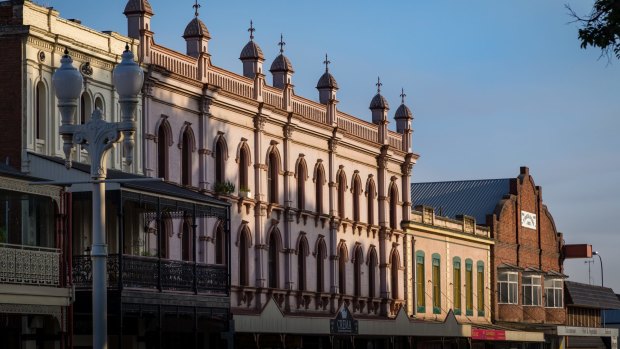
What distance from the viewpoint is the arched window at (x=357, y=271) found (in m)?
53.4

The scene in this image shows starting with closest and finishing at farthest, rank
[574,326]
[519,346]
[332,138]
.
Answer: [332,138], [519,346], [574,326]

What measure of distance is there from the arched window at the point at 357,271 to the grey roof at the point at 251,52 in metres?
10.6

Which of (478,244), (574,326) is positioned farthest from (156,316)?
(574,326)

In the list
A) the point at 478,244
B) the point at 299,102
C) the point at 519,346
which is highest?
the point at 299,102

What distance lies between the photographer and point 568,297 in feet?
260

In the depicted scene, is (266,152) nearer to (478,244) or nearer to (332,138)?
(332,138)

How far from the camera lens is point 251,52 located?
149 feet

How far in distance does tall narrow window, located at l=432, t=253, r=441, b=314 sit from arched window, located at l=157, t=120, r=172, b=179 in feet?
72.7

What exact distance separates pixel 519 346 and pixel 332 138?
23693 mm

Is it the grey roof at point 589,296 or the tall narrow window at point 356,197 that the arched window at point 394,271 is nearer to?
the tall narrow window at point 356,197

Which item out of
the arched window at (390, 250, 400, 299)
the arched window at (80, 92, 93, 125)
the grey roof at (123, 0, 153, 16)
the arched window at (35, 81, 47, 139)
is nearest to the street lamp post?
the arched window at (35, 81, 47, 139)

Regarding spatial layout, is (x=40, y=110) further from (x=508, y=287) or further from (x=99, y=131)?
(x=508, y=287)

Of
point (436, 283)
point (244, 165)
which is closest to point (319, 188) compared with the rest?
point (244, 165)

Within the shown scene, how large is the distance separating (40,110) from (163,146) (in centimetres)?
644
